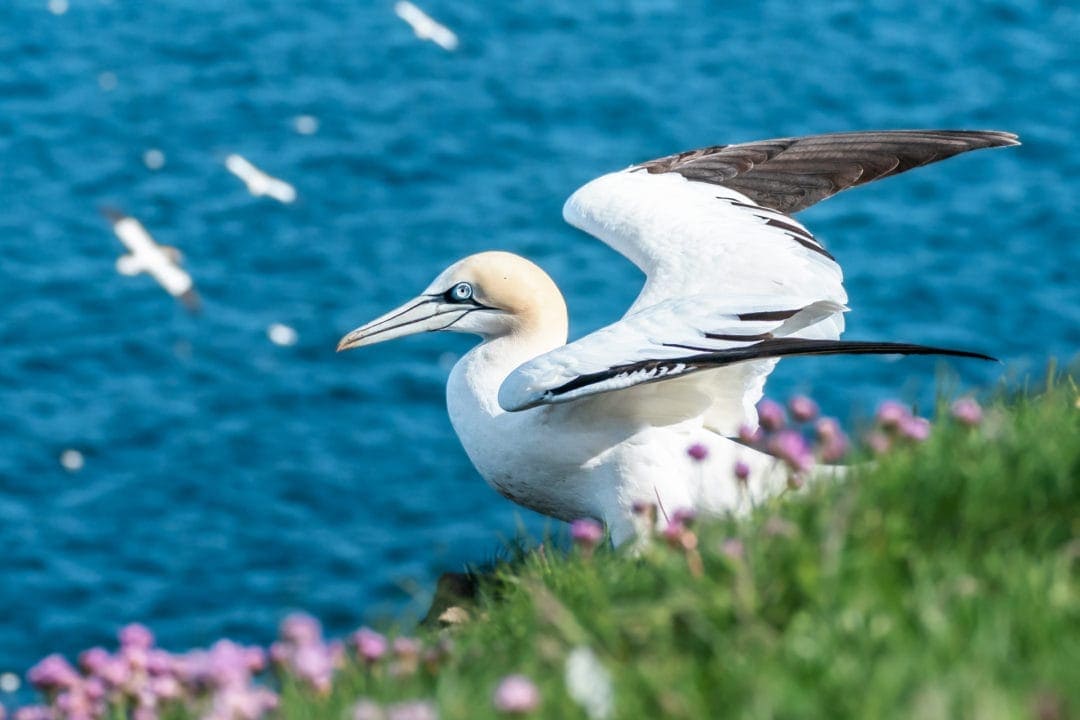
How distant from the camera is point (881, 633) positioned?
3074mm

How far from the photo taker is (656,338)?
555 cm

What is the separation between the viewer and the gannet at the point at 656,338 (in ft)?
18.2

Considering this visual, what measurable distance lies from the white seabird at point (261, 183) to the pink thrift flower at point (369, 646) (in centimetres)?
1547

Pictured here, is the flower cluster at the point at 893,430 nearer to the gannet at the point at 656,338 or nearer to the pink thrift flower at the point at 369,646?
the gannet at the point at 656,338

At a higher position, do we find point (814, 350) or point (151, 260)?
point (814, 350)

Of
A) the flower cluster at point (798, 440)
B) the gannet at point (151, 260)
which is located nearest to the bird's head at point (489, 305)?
the flower cluster at point (798, 440)

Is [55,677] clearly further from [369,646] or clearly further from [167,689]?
[369,646]

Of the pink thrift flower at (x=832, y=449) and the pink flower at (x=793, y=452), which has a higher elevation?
the pink thrift flower at (x=832, y=449)

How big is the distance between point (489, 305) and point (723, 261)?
92 centimetres

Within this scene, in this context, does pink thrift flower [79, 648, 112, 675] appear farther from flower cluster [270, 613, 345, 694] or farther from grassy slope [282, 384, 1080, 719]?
grassy slope [282, 384, 1080, 719]

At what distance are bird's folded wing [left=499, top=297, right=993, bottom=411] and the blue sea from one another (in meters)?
8.09

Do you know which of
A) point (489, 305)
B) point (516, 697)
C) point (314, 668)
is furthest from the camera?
point (489, 305)

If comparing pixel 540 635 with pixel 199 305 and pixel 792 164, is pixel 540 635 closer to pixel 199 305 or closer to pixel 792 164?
pixel 792 164

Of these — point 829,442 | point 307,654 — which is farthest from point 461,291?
point 307,654
